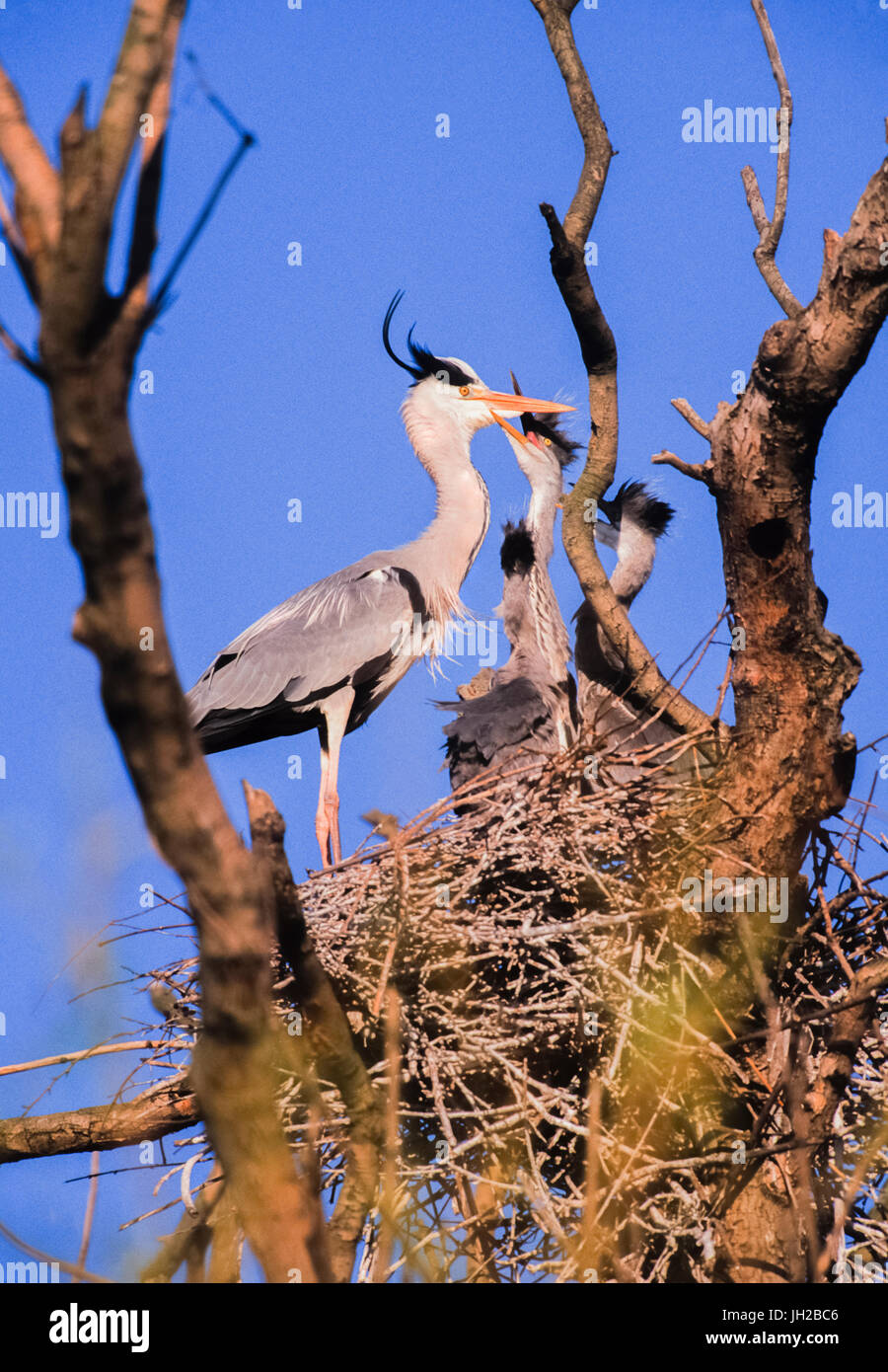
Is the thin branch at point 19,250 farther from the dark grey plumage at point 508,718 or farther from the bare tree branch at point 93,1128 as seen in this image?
the dark grey plumage at point 508,718

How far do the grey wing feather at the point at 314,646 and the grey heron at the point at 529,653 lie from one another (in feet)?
1.61

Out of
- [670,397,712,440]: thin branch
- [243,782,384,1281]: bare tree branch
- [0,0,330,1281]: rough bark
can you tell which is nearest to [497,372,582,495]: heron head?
[670,397,712,440]: thin branch

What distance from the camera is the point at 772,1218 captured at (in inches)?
132

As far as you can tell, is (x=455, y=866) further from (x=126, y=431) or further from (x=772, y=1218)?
(x=126, y=431)

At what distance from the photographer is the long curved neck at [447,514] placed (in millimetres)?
6102

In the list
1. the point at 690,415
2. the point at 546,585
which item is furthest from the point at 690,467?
the point at 546,585

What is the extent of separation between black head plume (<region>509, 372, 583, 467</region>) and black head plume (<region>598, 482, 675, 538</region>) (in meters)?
0.39

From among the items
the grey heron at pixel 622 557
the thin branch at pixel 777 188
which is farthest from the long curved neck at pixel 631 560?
the thin branch at pixel 777 188

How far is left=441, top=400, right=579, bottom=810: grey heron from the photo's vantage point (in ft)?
15.8
